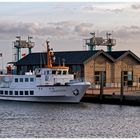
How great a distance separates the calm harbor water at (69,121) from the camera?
115 ft

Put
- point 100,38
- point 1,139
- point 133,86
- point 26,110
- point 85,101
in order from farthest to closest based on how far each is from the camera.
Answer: point 100,38
point 133,86
point 85,101
point 26,110
point 1,139

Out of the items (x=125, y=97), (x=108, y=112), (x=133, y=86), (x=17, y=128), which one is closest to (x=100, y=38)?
(x=133, y=86)

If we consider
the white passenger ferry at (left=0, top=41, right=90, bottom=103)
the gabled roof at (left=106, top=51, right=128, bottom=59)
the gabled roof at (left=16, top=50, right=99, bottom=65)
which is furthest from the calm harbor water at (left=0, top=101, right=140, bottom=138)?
the gabled roof at (left=106, top=51, right=128, bottom=59)

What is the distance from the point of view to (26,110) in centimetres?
5022

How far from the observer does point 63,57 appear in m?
72.9

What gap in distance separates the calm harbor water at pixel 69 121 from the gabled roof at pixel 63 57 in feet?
49.9

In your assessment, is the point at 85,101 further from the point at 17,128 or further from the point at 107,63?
the point at 17,128

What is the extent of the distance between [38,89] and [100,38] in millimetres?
32050

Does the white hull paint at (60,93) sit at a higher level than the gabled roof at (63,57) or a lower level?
lower

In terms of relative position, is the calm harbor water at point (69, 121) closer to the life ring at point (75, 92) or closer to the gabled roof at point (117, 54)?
the life ring at point (75, 92)

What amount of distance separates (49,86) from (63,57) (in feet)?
52.4

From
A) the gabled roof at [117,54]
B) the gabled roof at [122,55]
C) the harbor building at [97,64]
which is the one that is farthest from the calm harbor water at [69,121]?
the gabled roof at [117,54]

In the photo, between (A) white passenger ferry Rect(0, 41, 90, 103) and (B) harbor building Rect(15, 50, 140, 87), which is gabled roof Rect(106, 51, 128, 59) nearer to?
(B) harbor building Rect(15, 50, 140, 87)

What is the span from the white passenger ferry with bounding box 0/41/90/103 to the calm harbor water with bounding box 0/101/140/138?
6.62ft
